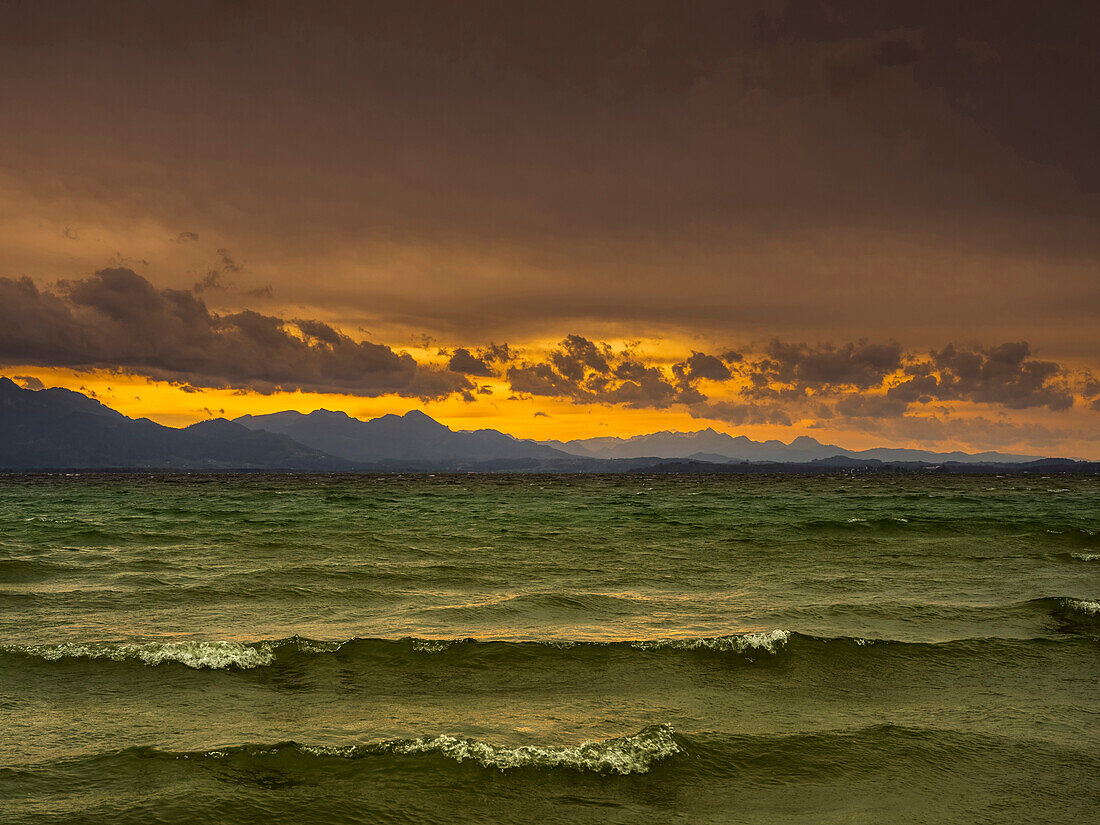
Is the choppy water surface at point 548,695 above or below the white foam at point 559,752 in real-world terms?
below

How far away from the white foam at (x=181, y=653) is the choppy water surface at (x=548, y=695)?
0.26ft

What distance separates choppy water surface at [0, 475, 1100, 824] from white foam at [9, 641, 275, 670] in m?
0.08

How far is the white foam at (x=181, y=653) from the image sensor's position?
15.7 m

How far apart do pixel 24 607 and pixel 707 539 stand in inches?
1456

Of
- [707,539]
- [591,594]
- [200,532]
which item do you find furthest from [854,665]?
[200,532]

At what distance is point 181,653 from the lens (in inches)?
631

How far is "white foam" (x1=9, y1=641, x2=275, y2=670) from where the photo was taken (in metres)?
15.7

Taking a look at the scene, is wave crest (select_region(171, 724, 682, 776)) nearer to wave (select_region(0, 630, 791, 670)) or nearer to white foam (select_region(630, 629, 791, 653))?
wave (select_region(0, 630, 791, 670))

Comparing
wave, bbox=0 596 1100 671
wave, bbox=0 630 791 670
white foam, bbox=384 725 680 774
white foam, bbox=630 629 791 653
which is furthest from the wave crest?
white foam, bbox=630 629 791 653

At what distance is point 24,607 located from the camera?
22.4 metres

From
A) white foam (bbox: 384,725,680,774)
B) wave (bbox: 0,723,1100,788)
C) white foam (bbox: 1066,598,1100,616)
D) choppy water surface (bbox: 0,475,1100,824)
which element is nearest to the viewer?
choppy water surface (bbox: 0,475,1100,824)

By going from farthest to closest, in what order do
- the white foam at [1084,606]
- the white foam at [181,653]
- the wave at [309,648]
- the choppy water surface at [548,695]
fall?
the white foam at [1084,606] < the wave at [309,648] < the white foam at [181,653] < the choppy water surface at [548,695]

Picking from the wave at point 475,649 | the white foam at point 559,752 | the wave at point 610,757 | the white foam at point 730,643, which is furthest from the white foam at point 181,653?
the white foam at point 730,643

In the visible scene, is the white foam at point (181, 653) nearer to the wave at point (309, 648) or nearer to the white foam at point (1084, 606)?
the wave at point (309, 648)
